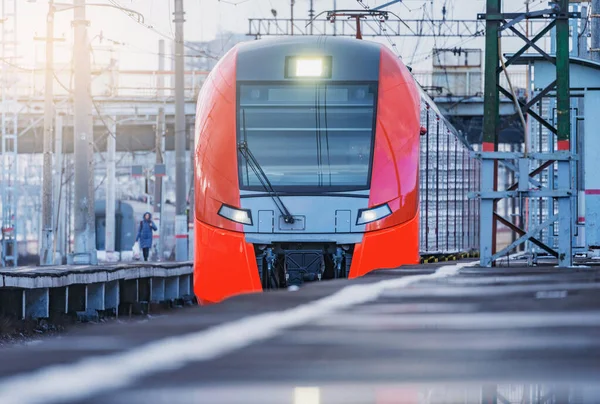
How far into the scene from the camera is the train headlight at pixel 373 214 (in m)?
13.9

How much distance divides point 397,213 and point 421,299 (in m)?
8.24

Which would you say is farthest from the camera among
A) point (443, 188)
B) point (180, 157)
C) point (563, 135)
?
point (180, 157)

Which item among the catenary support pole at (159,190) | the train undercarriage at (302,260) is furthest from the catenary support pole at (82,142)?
the train undercarriage at (302,260)

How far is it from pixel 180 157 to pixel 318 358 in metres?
31.2

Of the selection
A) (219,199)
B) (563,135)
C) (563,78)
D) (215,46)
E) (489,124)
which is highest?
(215,46)

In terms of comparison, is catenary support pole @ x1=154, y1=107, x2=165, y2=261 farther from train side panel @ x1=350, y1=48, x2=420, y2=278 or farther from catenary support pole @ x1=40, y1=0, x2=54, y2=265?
train side panel @ x1=350, y1=48, x2=420, y2=278

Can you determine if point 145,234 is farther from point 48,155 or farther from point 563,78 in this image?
point 563,78

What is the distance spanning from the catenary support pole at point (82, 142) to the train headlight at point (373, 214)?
13910mm

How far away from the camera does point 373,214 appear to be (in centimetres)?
1395

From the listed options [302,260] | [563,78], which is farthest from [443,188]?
[302,260]

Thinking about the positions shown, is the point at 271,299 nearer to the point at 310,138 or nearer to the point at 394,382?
the point at 394,382

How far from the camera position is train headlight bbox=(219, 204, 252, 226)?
13.9 metres

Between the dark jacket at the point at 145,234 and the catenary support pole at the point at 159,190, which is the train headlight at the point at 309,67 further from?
the catenary support pole at the point at 159,190

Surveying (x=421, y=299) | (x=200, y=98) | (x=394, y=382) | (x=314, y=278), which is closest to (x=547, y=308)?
(x=421, y=299)
